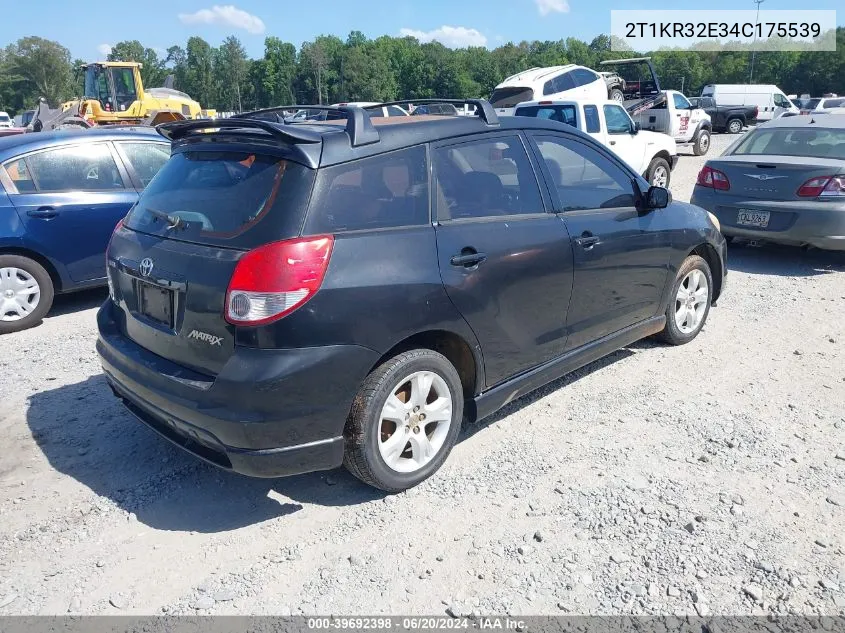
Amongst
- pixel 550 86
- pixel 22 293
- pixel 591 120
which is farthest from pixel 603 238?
pixel 550 86

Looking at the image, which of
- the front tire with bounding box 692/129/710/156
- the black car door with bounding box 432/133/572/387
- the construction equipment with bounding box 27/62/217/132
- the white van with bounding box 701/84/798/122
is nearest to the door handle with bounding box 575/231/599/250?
the black car door with bounding box 432/133/572/387

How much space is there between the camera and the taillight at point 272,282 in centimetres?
278

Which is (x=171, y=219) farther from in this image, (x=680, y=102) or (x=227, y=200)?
(x=680, y=102)

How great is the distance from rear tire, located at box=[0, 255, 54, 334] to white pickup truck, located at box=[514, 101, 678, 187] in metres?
9.18

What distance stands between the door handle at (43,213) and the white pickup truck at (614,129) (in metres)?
8.91

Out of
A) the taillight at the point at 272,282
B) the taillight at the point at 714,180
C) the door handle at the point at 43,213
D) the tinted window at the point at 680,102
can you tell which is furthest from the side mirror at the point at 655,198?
the tinted window at the point at 680,102

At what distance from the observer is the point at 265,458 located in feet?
9.42

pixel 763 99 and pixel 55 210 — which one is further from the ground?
pixel 763 99

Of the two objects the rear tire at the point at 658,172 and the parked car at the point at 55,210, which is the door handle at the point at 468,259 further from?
the rear tire at the point at 658,172

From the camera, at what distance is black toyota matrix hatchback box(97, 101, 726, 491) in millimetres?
2826

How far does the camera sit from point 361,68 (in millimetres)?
101188

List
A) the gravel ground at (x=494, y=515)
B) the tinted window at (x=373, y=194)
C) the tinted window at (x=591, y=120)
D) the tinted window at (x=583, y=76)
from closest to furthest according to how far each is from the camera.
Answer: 1. the gravel ground at (x=494, y=515)
2. the tinted window at (x=373, y=194)
3. the tinted window at (x=591, y=120)
4. the tinted window at (x=583, y=76)

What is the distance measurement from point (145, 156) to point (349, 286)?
4.78 m

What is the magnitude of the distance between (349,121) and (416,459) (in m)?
1.67
